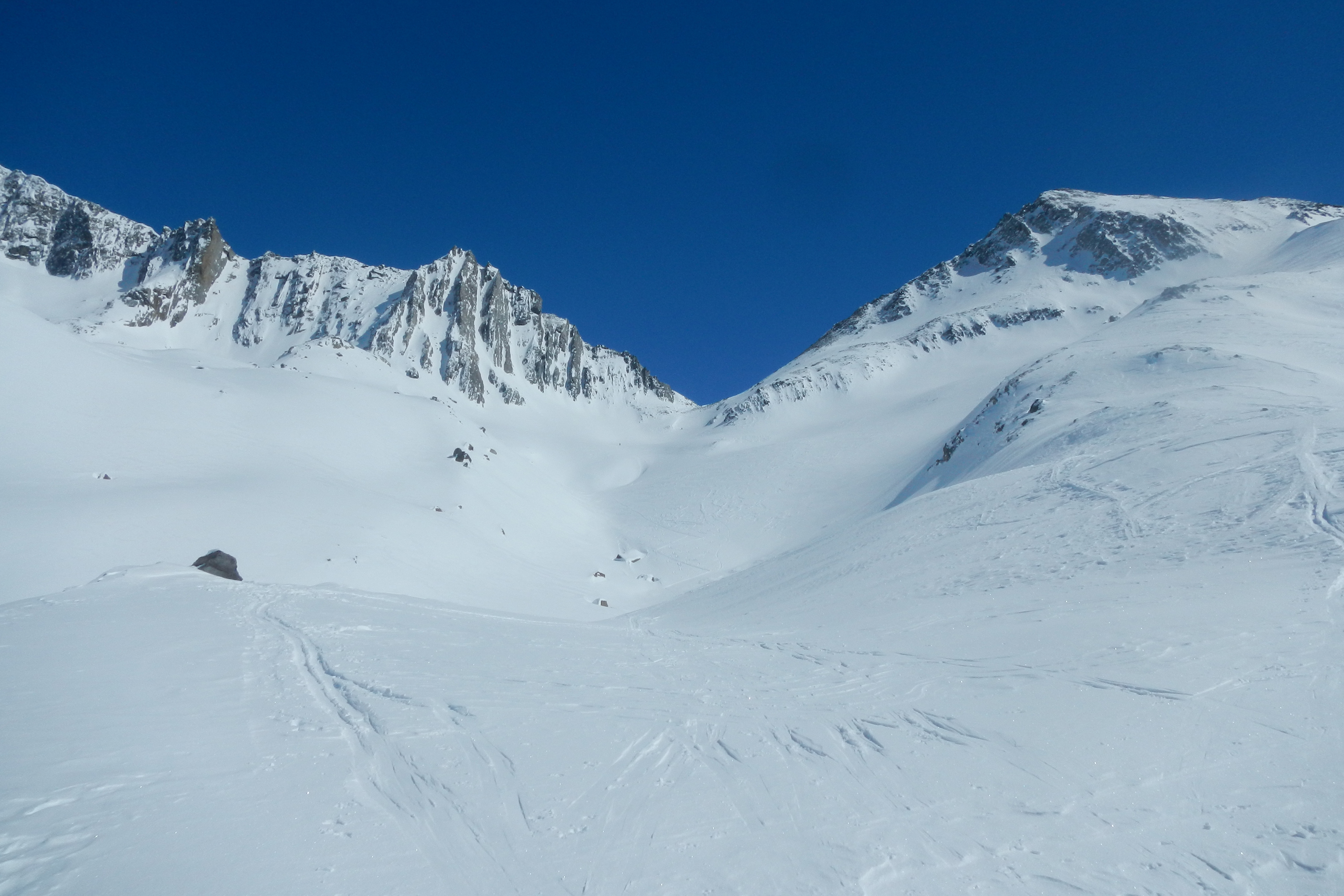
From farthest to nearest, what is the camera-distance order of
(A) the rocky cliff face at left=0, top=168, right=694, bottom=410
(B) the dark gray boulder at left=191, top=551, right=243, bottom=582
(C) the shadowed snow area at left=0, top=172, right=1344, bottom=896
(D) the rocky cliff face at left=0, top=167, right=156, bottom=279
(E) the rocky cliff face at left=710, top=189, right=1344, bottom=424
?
1. (D) the rocky cliff face at left=0, top=167, right=156, bottom=279
2. (A) the rocky cliff face at left=0, top=168, right=694, bottom=410
3. (E) the rocky cliff face at left=710, top=189, right=1344, bottom=424
4. (B) the dark gray boulder at left=191, top=551, right=243, bottom=582
5. (C) the shadowed snow area at left=0, top=172, right=1344, bottom=896

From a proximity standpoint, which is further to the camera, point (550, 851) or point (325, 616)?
point (325, 616)

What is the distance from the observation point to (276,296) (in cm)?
9238

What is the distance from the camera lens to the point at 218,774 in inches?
195

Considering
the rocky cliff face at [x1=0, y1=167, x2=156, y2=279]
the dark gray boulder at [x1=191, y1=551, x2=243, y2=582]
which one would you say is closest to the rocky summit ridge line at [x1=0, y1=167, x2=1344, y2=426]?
the rocky cliff face at [x1=0, y1=167, x2=156, y2=279]

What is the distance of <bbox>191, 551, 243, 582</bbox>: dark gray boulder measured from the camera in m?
14.6

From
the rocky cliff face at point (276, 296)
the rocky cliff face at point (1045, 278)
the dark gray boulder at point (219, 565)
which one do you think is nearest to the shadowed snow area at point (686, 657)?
the dark gray boulder at point (219, 565)

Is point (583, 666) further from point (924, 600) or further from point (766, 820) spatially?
point (924, 600)

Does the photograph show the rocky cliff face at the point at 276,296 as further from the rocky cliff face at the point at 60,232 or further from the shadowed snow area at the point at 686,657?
the shadowed snow area at the point at 686,657

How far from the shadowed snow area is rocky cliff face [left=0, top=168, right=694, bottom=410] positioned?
56.7 m

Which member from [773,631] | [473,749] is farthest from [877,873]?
[773,631]

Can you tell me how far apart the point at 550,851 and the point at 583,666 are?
15.1 ft

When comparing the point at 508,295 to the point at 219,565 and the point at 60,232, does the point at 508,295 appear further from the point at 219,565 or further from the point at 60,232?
the point at 219,565

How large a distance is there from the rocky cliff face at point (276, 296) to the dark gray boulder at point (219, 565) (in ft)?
228

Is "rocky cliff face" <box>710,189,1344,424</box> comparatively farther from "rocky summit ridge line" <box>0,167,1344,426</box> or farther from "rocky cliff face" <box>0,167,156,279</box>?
"rocky cliff face" <box>0,167,156,279</box>
